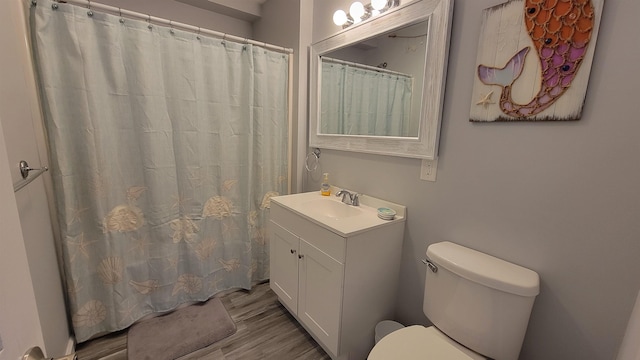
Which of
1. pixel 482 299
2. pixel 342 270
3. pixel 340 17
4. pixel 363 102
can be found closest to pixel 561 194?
pixel 482 299

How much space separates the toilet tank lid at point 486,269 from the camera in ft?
3.25

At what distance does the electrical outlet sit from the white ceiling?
208 cm

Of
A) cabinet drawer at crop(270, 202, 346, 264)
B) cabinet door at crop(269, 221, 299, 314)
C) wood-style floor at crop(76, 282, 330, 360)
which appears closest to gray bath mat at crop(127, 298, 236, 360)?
wood-style floor at crop(76, 282, 330, 360)

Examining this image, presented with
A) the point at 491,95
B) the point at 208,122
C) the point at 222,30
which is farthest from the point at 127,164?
the point at 491,95

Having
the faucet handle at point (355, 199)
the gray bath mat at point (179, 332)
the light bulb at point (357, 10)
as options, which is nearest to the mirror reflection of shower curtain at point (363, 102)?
the light bulb at point (357, 10)

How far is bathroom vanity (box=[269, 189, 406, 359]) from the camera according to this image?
135 cm

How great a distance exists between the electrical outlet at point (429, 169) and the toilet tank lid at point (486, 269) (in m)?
0.36

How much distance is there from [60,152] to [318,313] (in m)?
1.65

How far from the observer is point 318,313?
1522 mm

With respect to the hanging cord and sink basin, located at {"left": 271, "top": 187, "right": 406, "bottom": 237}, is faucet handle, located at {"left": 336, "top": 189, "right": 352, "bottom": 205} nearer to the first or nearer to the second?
sink basin, located at {"left": 271, "top": 187, "right": 406, "bottom": 237}

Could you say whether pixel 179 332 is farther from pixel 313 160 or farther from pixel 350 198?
pixel 313 160

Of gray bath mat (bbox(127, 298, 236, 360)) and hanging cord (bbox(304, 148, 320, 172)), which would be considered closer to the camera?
gray bath mat (bbox(127, 298, 236, 360))

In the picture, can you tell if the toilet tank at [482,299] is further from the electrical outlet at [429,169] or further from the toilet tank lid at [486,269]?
the electrical outlet at [429,169]

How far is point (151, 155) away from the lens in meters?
1.64
